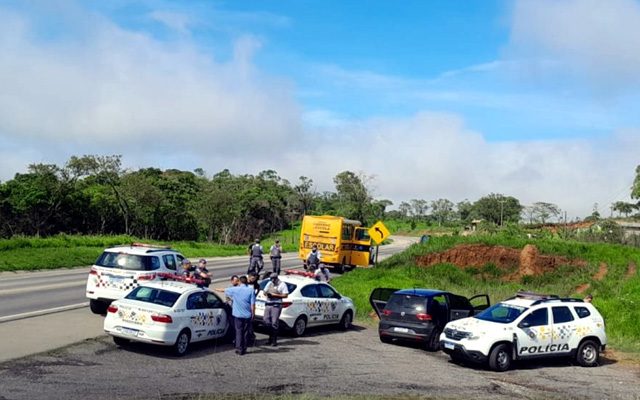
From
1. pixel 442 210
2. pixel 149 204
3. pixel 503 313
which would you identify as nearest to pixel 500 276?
pixel 503 313

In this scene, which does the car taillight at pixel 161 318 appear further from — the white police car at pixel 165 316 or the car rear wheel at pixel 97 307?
the car rear wheel at pixel 97 307

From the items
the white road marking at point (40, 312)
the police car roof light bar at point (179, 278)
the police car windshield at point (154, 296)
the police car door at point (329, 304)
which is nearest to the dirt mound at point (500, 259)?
the police car door at point (329, 304)

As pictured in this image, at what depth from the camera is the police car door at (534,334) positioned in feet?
53.3

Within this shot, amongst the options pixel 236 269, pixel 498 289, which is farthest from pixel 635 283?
pixel 236 269

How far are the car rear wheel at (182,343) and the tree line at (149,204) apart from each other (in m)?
39.9

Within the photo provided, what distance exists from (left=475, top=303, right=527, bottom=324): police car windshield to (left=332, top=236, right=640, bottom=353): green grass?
764cm

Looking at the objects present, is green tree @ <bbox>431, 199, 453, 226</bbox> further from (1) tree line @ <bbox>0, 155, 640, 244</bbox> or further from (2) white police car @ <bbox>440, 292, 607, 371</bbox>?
(2) white police car @ <bbox>440, 292, 607, 371</bbox>

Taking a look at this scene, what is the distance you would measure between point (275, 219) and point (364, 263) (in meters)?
51.9

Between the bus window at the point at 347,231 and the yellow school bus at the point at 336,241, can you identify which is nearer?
the yellow school bus at the point at 336,241

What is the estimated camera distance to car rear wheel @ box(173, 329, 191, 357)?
1422 centimetres

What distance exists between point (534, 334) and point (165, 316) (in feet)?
28.8

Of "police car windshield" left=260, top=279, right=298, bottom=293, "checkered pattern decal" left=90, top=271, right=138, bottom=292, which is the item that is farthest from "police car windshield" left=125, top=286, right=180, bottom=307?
"police car windshield" left=260, top=279, right=298, bottom=293

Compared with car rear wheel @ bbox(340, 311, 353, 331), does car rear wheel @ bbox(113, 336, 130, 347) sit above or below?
below

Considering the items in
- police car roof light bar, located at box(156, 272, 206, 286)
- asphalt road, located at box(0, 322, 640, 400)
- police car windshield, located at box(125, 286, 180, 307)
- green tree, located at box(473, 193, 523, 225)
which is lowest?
asphalt road, located at box(0, 322, 640, 400)
